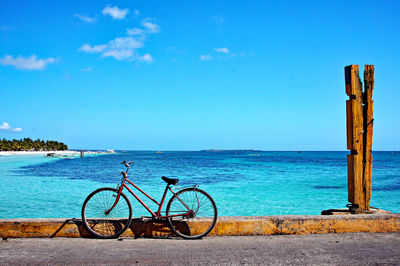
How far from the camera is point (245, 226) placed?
5.25 metres

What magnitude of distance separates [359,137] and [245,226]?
272cm

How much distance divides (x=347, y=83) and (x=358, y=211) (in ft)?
7.91

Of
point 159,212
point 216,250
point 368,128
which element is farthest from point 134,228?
point 368,128

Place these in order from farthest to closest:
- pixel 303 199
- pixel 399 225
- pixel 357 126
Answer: pixel 303 199
pixel 357 126
pixel 399 225

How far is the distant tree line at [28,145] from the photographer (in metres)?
106

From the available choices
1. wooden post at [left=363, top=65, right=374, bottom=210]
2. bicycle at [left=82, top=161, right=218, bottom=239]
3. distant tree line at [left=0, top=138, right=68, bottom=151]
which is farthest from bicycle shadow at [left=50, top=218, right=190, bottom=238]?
distant tree line at [left=0, top=138, right=68, bottom=151]

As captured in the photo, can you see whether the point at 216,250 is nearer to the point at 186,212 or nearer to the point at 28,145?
the point at 186,212

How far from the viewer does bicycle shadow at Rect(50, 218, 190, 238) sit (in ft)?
16.8

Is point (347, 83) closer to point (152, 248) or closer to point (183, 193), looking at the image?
point (183, 193)

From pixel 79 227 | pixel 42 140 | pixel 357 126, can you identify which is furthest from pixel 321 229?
pixel 42 140

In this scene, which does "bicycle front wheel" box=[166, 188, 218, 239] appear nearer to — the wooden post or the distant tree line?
the wooden post

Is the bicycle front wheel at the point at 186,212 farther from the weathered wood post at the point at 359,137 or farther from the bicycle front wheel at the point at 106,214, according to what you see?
the weathered wood post at the point at 359,137

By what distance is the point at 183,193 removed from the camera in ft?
16.9

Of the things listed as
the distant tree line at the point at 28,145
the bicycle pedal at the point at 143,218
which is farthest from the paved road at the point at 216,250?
the distant tree line at the point at 28,145
